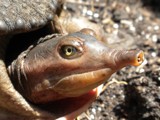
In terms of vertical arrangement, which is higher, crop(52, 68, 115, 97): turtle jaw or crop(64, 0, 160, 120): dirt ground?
crop(52, 68, 115, 97): turtle jaw

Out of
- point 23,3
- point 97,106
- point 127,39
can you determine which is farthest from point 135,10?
point 23,3

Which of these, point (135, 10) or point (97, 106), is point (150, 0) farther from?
point (97, 106)

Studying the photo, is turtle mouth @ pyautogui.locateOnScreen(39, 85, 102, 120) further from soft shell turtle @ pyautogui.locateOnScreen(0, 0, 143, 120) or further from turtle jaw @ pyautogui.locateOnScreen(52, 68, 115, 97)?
turtle jaw @ pyautogui.locateOnScreen(52, 68, 115, 97)

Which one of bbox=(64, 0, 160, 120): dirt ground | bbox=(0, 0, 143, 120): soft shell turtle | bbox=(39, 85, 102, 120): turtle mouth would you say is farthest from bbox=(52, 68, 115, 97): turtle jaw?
bbox=(64, 0, 160, 120): dirt ground

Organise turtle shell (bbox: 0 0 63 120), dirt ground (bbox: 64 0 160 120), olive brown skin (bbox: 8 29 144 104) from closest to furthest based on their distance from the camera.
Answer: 1. olive brown skin (bbox: 8 29 144 104)
2. turtle shell (bbox: 0 0 63 120)
3. dirt ground (bbox: 64 0 160 120)

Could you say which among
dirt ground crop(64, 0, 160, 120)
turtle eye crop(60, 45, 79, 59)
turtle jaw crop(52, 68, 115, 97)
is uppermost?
turtle eye crop(60, 45, 79, 59)

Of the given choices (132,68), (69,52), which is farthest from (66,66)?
(132,68)

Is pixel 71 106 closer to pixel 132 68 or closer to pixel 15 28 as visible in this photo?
pixel 15 28

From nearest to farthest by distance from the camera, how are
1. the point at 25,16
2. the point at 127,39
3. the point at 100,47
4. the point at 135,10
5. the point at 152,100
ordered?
the point at 100,47 < the point at 25,16 < the point at 152,100 < the point at 127,39 < the point at 135,10
